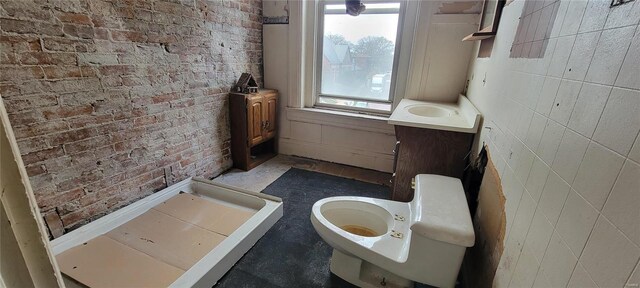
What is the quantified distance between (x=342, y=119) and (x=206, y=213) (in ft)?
5.18

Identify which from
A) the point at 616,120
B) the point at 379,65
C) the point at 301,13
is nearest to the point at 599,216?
the point at 616,120

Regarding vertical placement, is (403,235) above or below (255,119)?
below

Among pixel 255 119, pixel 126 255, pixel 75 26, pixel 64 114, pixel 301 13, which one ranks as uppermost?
pixel 301 13

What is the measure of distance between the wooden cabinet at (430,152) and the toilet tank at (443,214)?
460 millimetres

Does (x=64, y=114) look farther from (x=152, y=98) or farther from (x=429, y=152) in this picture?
(x=429, y=152)

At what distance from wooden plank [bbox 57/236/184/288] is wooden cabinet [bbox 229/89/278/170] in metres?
1.32

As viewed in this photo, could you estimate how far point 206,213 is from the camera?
6.43 feet

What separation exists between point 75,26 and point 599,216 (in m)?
2.25

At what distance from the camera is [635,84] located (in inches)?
20.6

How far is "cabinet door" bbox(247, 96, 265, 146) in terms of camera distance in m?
2.60

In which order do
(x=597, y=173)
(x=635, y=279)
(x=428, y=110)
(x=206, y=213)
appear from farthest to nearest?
(x=428, y=110), (x=206, y=213), (x=597, y=173), (x=635, y=279)

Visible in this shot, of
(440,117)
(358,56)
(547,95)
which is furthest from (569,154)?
(358,56)

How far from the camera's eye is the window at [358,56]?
2.63 m

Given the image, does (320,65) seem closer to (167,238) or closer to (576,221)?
(167,238)
